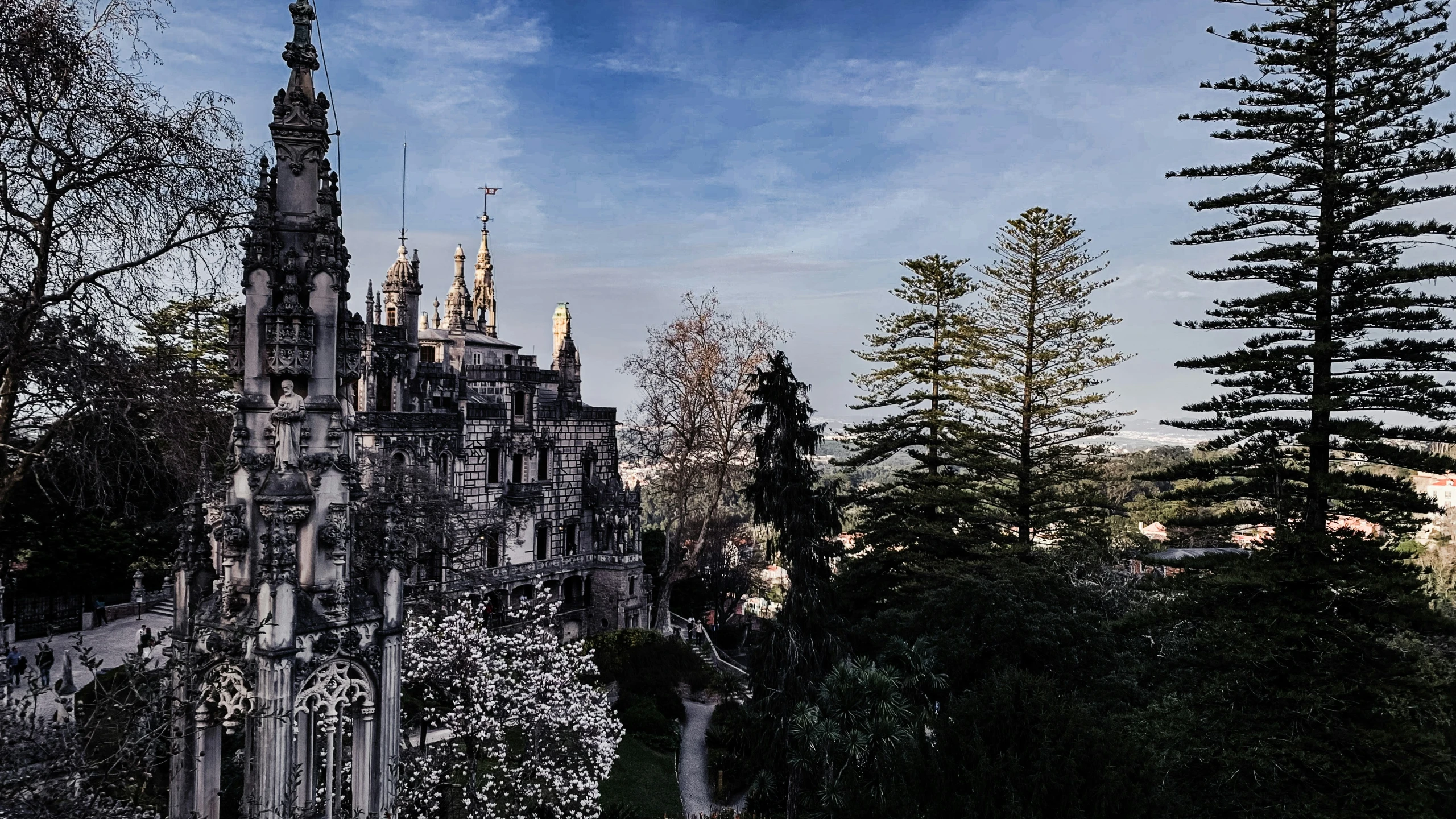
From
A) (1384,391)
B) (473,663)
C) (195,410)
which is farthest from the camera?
(473,663)

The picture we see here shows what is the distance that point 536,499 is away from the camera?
95.6ft

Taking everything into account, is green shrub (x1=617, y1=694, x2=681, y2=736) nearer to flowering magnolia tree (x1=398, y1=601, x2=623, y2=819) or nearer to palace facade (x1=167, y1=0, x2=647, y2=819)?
flowering magnolia tree (x1=398, y1=601, x2=623, y2=819)

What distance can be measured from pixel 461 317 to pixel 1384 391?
41697 mm

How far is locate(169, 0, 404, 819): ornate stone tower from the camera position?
5.90 meters

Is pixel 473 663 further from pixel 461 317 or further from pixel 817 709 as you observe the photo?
pixel 461 317

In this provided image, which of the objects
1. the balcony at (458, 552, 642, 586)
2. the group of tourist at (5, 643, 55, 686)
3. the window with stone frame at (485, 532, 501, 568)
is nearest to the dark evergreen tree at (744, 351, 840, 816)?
the group of tourist at (5, 643, 55, 686)

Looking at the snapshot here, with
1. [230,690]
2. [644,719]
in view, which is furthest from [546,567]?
[230,690]

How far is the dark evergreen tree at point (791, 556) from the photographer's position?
14.9 meters

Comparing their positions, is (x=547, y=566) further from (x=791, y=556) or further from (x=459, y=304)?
(x=459, y=304)

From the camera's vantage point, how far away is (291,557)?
19.4 feet

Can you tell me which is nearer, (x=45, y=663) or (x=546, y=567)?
(x=45, y=663)

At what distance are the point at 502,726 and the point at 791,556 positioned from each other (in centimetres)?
601

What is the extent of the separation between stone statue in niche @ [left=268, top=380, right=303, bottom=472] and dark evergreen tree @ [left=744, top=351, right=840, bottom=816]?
10.4 m

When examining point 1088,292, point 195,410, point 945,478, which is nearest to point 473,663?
point 195,410
